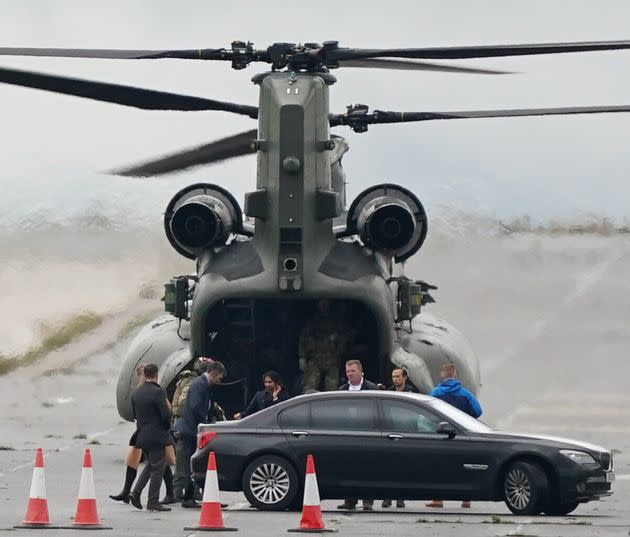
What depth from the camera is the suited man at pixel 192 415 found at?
28.5 m

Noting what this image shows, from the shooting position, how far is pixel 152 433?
91.1 ft

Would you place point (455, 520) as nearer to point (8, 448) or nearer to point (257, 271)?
point (257, 271)

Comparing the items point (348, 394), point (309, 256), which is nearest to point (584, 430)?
point (309, 256)

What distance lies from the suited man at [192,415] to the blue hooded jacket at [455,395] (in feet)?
9.09

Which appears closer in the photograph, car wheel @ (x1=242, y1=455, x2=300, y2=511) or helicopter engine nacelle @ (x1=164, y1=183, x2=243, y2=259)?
car wheel @ (x1=242, y1=455, x2=300, y2=511)

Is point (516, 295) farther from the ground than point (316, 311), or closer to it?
farther from the ground

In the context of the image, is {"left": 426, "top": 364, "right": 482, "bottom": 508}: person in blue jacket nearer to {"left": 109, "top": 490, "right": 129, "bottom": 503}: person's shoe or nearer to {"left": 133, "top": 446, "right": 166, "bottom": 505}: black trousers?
{"left": 133, "top": 446, "right": 166, "bottom": 505}: black trousers

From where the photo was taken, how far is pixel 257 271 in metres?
32.3

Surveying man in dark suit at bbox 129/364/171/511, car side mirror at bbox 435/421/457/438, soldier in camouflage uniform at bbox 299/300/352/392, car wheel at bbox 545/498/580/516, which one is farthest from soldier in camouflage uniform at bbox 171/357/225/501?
car wheel at bbox 545/498/580/516

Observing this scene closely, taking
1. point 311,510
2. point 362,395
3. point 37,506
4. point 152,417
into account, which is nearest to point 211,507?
point 311,510

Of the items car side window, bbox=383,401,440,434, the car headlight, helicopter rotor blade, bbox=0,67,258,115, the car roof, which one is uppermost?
helicopter rotor blade, bbox=0,67,258,115

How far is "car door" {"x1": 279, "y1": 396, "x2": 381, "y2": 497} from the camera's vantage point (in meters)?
27.6

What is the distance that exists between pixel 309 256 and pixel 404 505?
4188 millimetres

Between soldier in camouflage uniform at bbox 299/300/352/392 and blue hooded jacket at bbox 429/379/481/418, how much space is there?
3.12m
